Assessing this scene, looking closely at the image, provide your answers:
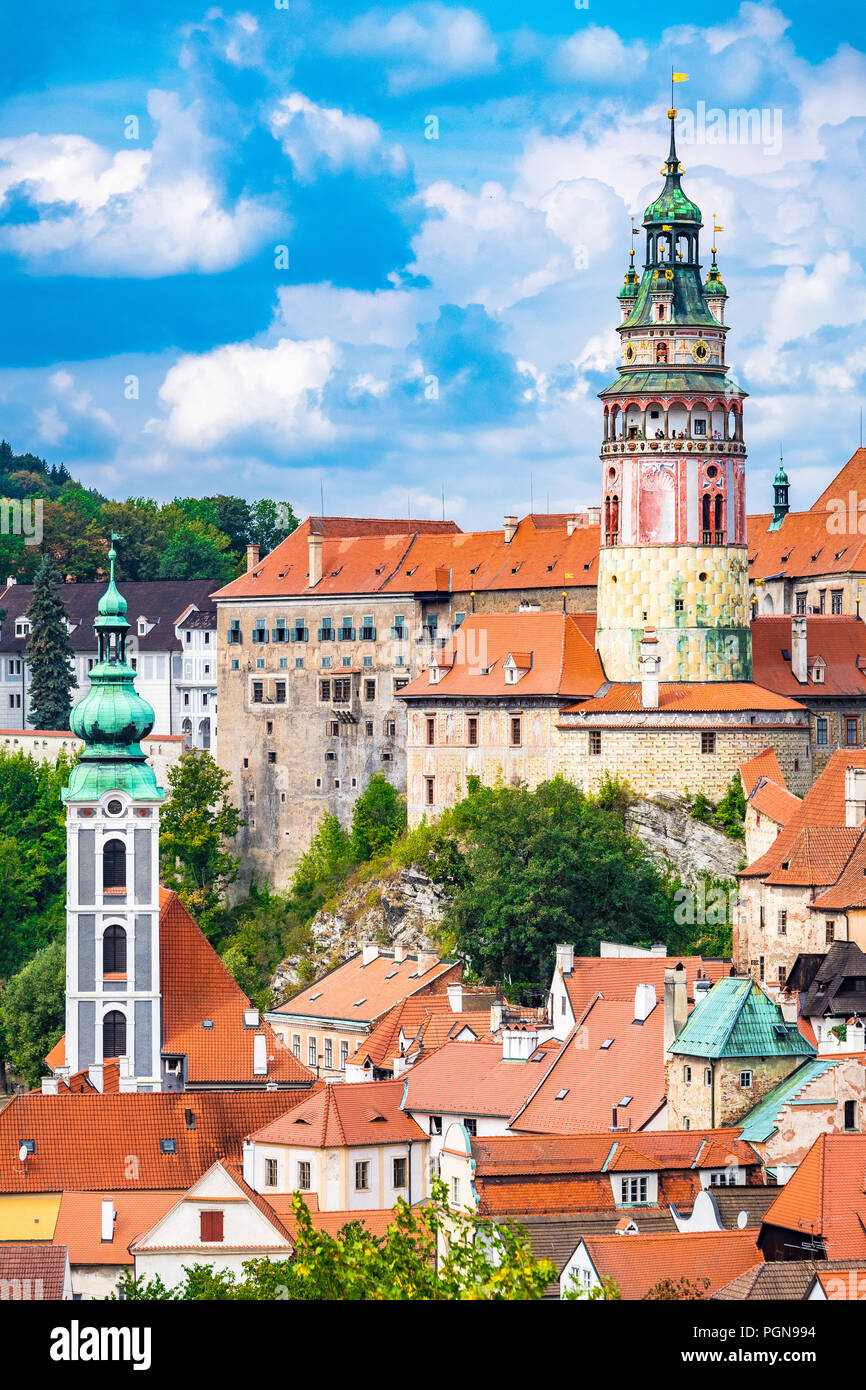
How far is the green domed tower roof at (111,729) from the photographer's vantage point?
62.3m

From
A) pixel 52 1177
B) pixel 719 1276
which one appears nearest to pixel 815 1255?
pixel 719 1276

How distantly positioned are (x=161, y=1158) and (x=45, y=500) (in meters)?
87.1

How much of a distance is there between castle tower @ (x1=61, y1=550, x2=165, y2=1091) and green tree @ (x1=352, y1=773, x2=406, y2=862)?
669 inches

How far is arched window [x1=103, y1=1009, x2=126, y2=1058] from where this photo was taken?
60.9 m

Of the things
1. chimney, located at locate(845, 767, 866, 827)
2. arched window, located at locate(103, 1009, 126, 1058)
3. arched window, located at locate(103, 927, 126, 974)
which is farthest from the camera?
arched window, located at locate(103, 927, 126, 974)

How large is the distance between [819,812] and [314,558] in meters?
33.5

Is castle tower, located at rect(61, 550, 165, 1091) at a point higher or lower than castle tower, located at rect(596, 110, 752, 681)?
A: lower

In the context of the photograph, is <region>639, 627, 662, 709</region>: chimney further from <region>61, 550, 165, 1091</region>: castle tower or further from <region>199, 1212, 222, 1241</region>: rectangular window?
<region>199, 1212, 222, 1241</region>: rectangular window

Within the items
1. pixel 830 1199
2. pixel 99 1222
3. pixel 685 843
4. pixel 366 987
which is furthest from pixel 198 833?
pixel 830 1199

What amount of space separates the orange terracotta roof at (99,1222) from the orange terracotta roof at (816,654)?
2807 centimetres

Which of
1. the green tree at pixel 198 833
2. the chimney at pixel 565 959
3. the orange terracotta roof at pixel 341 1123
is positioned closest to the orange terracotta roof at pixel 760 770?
the chimney at pixel 565 959

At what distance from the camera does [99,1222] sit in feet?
150

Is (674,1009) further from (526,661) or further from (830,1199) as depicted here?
(526,661)

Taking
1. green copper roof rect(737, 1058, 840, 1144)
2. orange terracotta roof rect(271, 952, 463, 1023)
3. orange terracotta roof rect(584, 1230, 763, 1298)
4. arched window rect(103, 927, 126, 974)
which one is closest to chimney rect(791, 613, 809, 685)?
orange terracotta roof rect(271, 952, 463, 1023)
